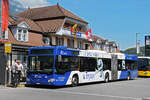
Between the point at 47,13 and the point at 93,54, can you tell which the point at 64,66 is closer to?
the point at 93,54

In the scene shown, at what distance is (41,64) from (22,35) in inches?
523

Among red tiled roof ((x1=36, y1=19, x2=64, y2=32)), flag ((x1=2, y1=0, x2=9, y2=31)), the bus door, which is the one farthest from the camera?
red tiled roof ((x1=36, y1=19, x2=64, y2=32))

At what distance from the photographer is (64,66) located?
58.2 feet

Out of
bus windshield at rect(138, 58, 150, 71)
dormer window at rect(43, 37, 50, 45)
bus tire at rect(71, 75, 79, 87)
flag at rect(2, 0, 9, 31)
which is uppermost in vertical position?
flag at rect(2, 0, 9, 31)

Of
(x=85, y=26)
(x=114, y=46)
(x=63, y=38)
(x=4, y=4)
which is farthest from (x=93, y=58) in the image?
(x=114, y=46)

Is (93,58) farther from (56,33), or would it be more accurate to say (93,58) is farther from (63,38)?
(63,38)

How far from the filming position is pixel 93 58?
21547 millimetres

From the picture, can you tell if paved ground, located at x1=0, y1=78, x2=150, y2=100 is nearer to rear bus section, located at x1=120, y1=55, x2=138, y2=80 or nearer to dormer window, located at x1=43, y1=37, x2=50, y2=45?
rear bus section, located at x1=120, y1=55, x2=138, y2=80

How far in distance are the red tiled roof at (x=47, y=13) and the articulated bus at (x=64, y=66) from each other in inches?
674

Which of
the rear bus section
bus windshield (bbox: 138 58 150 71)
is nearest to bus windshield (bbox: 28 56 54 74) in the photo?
the rear bus section

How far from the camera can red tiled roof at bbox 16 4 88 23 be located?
128 ft

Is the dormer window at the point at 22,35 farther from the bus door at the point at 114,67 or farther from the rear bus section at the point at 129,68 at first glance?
the rear bus section at the point at 129,68

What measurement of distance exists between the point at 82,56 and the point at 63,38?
60.1 feet

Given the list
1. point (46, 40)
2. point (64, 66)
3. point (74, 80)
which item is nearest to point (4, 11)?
point (64, 66)
